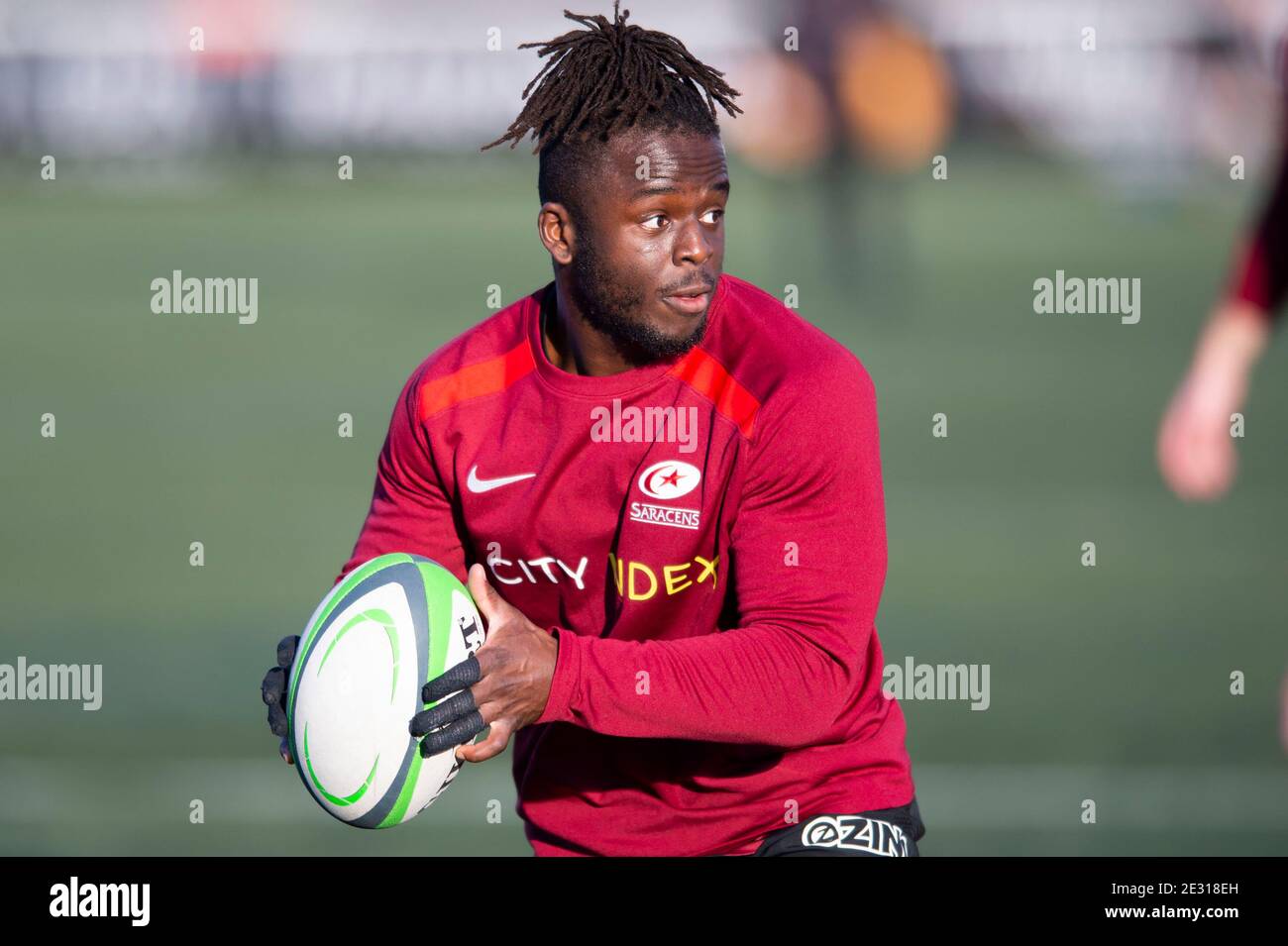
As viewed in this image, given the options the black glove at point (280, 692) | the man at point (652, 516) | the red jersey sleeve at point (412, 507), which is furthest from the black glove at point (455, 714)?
the red jersey sleeve at point (412, 507)

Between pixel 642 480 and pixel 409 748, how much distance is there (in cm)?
71

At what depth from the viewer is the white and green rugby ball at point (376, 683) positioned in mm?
3074

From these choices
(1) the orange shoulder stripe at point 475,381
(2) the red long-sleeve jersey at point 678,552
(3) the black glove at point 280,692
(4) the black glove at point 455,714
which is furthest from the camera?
(1) the orange shoulder stripe at point 475,381

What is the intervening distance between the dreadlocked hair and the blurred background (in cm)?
280

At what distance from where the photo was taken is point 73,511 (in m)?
9.05

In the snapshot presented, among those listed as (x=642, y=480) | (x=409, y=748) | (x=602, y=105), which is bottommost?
(x=409, y=748)

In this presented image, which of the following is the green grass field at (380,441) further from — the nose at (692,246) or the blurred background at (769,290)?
the nose at (692,246)

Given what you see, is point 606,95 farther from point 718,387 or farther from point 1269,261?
point 1269,261

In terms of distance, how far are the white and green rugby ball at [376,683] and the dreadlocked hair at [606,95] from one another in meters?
0.88

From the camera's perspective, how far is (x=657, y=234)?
10.4 feet

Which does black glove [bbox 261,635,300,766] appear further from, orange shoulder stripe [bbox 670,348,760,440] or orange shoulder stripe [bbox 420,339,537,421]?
orange shoulder stripe [bbox 670,348,760,440]

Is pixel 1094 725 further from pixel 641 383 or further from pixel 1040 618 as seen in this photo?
pixel 641 383
